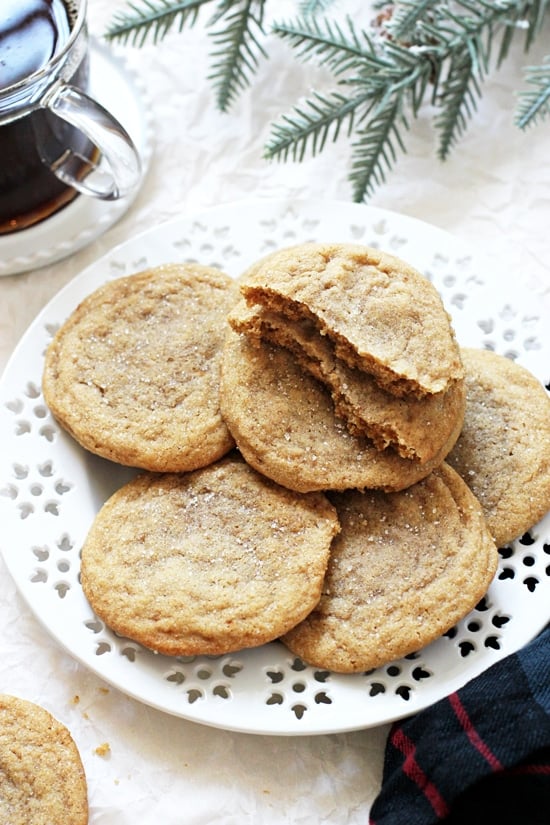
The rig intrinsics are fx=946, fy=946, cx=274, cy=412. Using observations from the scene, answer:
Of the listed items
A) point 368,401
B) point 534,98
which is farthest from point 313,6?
point 368,401

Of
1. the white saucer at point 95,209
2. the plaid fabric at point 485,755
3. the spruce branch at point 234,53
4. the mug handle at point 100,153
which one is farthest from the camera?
the spruce branch at point 234,53

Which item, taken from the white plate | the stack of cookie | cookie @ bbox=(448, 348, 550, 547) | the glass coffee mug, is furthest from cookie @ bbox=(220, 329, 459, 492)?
the glass coffee mug

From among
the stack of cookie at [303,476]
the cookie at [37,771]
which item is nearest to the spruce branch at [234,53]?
the stack of cookie at [303,476]

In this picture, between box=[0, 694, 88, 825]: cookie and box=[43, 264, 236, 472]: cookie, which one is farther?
box=[43, 264, 236, 472]: cookie

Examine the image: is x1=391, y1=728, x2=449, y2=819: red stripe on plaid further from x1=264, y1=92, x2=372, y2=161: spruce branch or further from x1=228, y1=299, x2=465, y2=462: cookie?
x1=264, y1=92, x2=372, y2=161: spruce branch

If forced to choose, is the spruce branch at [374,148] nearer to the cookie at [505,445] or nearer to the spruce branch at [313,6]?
the spruce branch at [313,6]

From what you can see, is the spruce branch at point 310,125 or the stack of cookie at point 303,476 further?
the spruce branch at point 310,125

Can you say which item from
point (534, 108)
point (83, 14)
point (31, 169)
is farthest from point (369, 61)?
point (31, 169)
